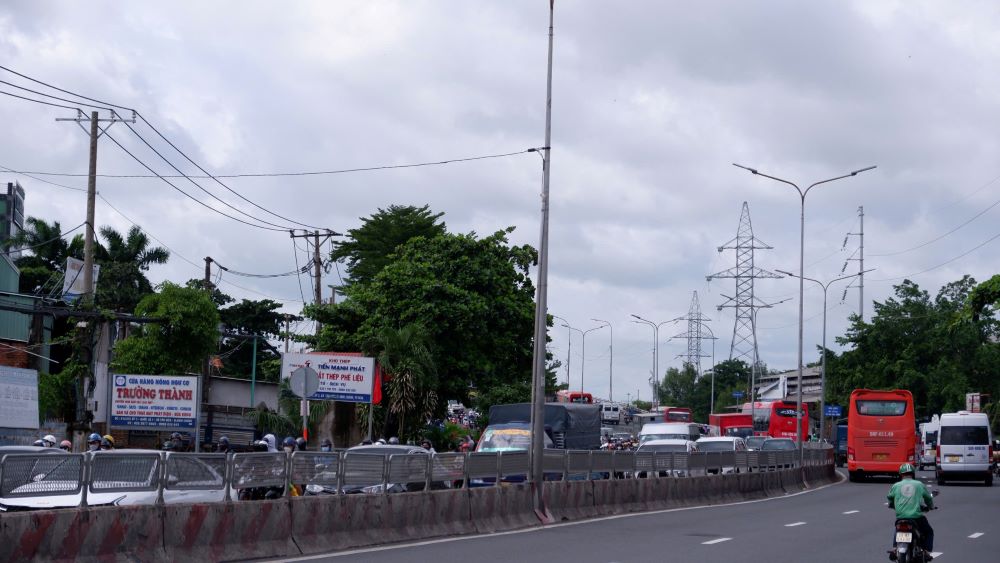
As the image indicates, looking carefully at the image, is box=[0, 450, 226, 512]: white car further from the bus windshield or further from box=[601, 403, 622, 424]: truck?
box=[601, 403, 622, 424]: truck

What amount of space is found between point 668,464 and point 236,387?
31080 mm

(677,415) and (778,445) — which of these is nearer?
(778,445)

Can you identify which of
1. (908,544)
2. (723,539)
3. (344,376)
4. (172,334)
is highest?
(172,334)

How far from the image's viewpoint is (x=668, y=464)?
27.5 metres

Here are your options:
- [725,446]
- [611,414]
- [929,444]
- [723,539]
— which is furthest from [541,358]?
[611,414]

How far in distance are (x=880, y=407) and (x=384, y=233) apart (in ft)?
116

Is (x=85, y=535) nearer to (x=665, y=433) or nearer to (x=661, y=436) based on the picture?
(x=661, y=436)

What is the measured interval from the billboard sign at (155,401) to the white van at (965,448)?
26.4m

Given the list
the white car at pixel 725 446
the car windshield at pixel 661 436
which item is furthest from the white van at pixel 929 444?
the white car at pixel 725 446

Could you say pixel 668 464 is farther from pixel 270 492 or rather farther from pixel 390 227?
pixel 390 227

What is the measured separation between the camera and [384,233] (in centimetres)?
6912

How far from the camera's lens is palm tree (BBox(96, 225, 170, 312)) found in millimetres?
59406

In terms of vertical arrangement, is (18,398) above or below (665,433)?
above

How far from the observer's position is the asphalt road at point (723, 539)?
48.3ft
